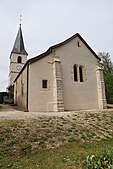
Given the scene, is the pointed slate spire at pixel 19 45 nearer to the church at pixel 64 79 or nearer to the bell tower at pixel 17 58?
the bell tower at pixel 17 58

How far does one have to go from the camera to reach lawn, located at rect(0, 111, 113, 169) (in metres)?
5.30

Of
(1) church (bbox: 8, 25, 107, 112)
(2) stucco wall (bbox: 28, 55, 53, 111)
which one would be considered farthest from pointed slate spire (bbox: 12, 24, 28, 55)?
(2) stucco wall (bbox: 28, 55, 53, 111)

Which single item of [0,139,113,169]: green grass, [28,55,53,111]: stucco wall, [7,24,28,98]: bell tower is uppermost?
[7,24,28,98]: bell tower

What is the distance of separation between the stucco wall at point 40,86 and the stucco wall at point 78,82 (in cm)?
146

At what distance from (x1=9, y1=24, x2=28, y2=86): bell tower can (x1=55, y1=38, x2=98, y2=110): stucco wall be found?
18.7 metres

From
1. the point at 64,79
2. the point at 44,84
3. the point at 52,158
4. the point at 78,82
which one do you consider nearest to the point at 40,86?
the point at 44,84

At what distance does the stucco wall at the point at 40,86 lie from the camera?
49.4ft

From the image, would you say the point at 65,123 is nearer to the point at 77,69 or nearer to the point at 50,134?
the point at 50,134

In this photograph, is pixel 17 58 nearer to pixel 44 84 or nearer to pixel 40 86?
pixel 44 84

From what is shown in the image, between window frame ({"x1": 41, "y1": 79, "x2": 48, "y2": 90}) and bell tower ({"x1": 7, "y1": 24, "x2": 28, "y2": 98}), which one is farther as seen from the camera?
bell tower ({"x1": 7, "y1": 24, "x2": 28, "y2": 98})

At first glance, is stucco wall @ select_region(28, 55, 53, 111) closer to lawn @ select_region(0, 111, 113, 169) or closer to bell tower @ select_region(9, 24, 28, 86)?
lawn @ select_region(0, 111, 113, 169)

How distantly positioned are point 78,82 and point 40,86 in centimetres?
431

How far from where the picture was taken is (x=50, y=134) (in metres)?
7.81

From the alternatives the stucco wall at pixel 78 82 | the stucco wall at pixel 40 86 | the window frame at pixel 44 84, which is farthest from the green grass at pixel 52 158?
the stucco wall at pixel 78 82
